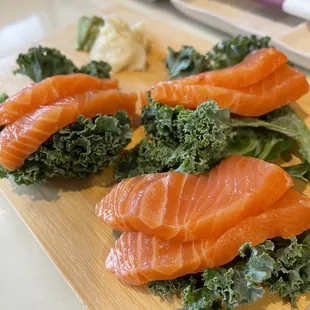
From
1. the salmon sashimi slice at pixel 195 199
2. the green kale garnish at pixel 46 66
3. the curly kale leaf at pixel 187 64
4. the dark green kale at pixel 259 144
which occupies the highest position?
the green kale garnish at pixel 46 66

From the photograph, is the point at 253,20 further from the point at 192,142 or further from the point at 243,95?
the point at 192,142

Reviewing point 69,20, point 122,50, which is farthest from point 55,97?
point 69,20

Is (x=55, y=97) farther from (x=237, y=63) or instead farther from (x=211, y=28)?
(x=211, y=28)

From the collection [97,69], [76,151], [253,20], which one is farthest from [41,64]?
[253,20]

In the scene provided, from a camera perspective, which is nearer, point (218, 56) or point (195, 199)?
point (195, 199)

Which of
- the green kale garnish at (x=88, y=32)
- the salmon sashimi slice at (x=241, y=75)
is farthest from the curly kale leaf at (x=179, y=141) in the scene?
the green kale garnish at (x=88, y=32)

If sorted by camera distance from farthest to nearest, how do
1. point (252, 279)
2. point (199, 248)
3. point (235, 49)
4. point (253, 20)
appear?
1. point (253, 20)
2. point (235, 49)
3. point (199, 248)
4. point (252, 279)

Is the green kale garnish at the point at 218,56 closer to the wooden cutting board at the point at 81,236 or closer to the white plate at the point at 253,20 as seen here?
the white plate at the point at 253,20
